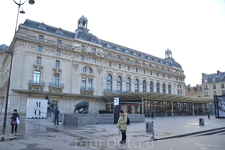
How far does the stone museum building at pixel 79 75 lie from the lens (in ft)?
119

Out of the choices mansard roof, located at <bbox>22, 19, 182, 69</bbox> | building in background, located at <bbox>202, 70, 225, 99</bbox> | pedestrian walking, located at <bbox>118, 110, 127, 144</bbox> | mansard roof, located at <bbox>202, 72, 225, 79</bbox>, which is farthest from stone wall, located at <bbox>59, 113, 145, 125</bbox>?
mansard roof, located at <bbox>202, 72, 225, 79</bbox>

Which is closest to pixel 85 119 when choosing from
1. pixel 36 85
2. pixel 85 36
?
pixel 36 85

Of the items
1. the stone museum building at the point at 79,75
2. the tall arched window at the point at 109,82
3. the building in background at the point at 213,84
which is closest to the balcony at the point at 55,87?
the stone museum building at the point at 79,75

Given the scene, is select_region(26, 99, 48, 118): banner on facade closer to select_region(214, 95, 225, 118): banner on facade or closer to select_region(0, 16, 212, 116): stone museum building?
select_region(0, 16, 212, 116): stone museum building

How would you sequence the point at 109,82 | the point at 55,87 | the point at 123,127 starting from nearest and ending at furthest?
the point at 123,127
the point at 55,87
the point at 109,82

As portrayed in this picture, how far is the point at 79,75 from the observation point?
44.1m

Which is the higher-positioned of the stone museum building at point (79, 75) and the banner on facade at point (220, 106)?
the stone museum building at point (79, 75)

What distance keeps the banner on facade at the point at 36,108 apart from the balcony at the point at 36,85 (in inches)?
558

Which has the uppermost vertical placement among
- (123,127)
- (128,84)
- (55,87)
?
(128,84)

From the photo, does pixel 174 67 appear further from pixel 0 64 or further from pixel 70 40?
pixel 0 64

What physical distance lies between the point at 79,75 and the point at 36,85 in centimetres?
1048

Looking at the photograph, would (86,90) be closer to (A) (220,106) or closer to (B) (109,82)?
(B) (109,82)

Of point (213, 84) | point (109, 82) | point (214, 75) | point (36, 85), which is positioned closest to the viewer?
point (36, 85)

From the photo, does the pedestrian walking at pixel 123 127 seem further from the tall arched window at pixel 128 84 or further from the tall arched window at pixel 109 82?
the tall arched window at pixel 128 84
